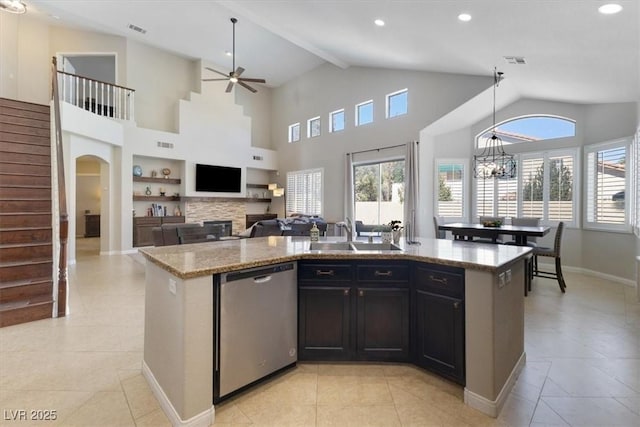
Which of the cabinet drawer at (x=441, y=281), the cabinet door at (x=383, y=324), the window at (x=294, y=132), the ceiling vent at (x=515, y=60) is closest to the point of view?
the cabinet drawer at (x=441, y=281)

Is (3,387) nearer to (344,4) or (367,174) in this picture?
(344,4)

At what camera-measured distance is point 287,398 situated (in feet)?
7.02

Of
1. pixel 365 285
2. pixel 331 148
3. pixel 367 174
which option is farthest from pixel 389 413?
pixel 331 148

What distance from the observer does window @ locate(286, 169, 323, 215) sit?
966 cm

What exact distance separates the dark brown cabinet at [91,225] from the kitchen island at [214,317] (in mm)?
10910

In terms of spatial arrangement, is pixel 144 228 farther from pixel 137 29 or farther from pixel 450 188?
pixel 450 188

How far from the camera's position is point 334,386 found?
2281 mm

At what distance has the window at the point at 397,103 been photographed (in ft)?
24.8

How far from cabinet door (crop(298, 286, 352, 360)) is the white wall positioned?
5.48m

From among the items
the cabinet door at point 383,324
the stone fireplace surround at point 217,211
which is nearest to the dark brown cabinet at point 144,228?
the stone fireplace surround at point 217,211

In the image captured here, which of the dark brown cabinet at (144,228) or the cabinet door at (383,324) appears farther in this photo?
the dark brown cabinet at (144,228)

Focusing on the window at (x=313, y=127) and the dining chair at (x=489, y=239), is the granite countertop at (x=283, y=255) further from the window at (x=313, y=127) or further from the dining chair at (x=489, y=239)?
the window at (x=313, y=127)

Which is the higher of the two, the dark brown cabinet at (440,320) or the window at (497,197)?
the window at (497,197)

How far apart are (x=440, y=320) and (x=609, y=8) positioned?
3180 mm
